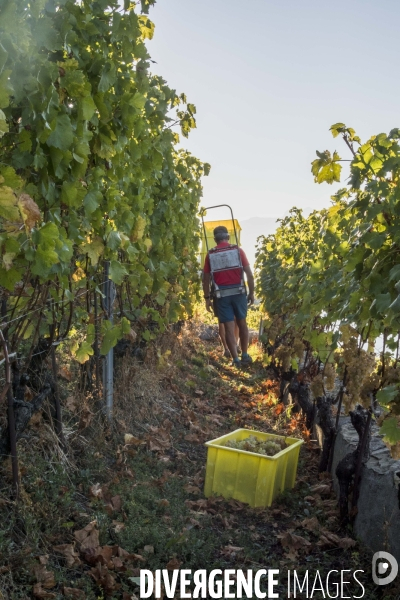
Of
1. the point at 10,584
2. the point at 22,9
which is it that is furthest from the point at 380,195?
the point at 10,584

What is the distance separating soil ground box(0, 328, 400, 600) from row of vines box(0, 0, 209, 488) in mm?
429

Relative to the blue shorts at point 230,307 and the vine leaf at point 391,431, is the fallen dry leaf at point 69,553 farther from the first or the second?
the blue shorts at point 230,307

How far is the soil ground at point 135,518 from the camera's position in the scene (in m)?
3.07

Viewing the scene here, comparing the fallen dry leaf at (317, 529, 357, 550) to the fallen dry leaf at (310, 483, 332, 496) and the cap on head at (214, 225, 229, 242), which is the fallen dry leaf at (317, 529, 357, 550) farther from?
the cap on head at (214, 225, 229, 242)

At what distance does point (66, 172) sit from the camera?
305 cm

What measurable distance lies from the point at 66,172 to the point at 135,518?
6.59ft

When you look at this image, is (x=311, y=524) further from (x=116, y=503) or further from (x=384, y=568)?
(x=116, y=503)

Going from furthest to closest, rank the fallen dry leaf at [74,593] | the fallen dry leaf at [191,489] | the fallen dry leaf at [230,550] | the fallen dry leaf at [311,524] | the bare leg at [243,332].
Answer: the bare leg at [243,332], the fallen dry leaf at [191,489], the fallen dry leaf at [311,524], the fallen dry leaf at [230,550], the fallen dry leaf at [74,593]

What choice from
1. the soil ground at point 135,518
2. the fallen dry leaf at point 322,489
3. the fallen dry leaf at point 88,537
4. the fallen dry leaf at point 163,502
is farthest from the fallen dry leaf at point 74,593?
the fallen dry leaf at point 322,489

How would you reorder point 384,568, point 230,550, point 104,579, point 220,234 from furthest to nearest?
1. point 220,234
2. point 230,550
3. point 384,568
4. point 104,579

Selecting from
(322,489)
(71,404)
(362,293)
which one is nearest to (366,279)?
(362,293)

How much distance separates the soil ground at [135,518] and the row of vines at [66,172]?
1.41 feet

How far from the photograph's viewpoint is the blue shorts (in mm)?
8492

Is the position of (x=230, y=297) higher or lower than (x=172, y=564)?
higher
